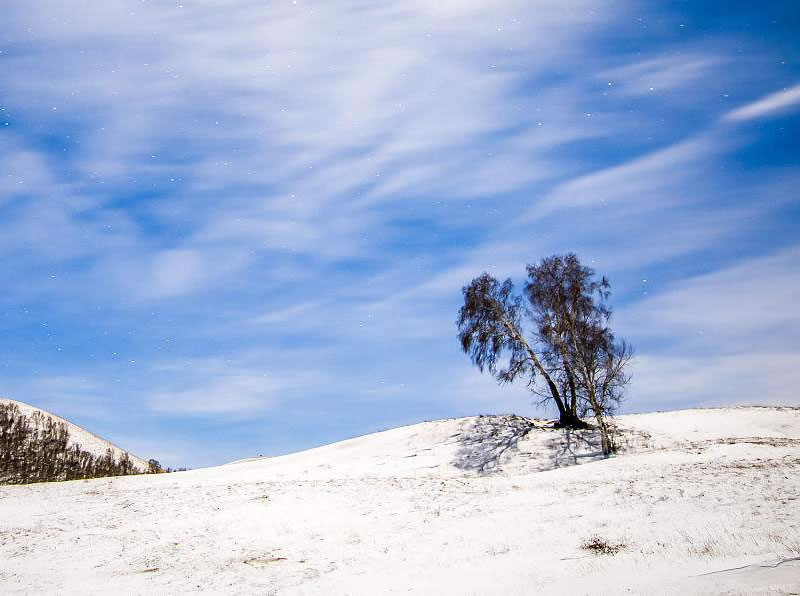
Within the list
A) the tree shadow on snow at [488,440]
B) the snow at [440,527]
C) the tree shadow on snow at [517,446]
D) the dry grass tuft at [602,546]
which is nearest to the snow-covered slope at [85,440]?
the snow at [440,527]

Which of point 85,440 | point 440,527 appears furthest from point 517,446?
point 85,440

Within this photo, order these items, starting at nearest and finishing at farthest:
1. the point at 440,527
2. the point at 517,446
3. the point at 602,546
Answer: the point at 602,546 → the point at 440,527 → the point at 517,446

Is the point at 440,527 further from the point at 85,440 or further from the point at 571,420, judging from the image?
the point at 85,440

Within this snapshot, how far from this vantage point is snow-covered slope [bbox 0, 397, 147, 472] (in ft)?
195

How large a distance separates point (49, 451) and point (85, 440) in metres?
6.92

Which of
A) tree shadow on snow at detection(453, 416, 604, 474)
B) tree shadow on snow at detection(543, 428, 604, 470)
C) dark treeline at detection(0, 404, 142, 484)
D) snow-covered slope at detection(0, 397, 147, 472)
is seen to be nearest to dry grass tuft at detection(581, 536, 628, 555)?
tree shadow on snow at detection(453, 416, 604, 474)

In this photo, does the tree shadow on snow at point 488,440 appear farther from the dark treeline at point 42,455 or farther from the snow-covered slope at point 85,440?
the snow-covered slope at point 85,440

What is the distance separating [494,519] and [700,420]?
24658 mm

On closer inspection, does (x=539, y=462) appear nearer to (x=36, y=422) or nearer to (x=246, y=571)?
(x=246, y=571)

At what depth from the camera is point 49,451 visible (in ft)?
178

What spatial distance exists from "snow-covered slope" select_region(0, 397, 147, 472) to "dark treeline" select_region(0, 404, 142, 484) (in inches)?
22.8

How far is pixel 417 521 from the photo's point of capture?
801 inches

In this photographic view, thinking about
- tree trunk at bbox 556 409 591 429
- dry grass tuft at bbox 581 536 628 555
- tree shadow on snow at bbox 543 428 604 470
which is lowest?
dry grass tuft at bbox 581 536 628 555

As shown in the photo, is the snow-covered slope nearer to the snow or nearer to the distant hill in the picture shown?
the distant hill
